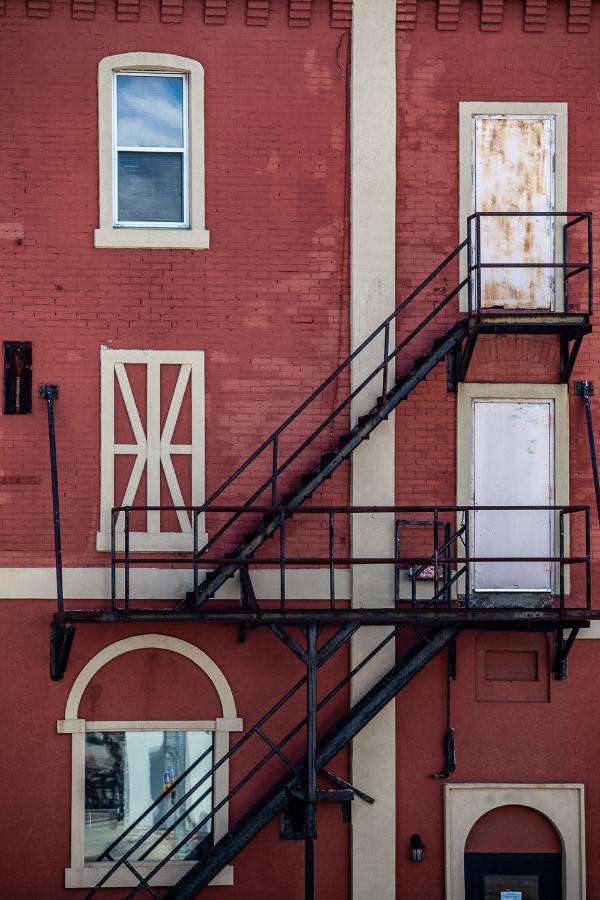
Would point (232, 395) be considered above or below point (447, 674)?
above

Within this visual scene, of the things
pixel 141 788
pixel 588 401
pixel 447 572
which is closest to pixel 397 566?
pixel 447 572

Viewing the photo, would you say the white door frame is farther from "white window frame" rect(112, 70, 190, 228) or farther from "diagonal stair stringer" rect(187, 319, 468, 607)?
"white window frame" rect(112, 70, 190, 228)

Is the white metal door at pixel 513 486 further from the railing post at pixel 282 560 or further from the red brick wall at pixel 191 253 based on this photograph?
the railing post at pixel 282 560

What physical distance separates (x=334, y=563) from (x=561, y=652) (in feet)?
8.55

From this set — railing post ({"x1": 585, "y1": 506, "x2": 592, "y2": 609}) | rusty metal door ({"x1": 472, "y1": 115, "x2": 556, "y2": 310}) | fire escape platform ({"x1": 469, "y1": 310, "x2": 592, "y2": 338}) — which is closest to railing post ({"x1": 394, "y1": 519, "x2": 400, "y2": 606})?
railing post ({"x1": 585, "y1": 506, "x2": 592, "y2": 609})

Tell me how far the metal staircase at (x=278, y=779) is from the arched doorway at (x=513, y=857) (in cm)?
156

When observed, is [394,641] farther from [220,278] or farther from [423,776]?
[220,278]

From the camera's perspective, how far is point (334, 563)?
13180 millimetres

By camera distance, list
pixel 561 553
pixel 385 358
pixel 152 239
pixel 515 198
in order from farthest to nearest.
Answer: pixel 515 198, pixel 152 239, pixel 385 358, pixel 561 553

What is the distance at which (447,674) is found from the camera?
14117mm

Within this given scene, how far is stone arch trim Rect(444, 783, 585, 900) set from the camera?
45.9 ft

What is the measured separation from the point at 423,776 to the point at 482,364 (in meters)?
4.36

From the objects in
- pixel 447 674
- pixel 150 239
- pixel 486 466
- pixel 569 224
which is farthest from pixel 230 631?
pixel 569 224

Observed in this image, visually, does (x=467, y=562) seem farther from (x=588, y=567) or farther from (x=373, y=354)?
(x=373, y=354)
